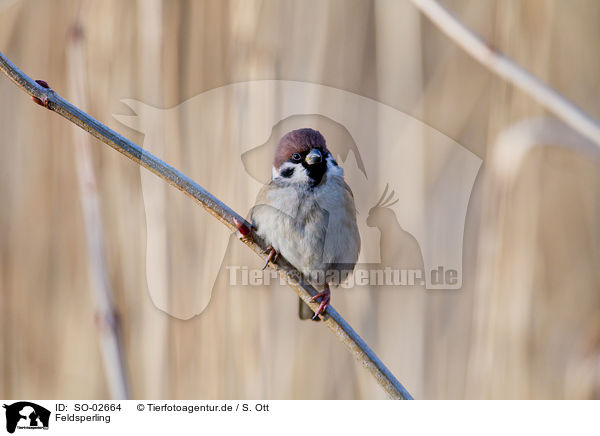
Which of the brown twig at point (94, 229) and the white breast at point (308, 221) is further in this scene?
the white breast at point (308, 221)

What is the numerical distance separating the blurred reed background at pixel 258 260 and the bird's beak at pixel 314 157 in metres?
0.23

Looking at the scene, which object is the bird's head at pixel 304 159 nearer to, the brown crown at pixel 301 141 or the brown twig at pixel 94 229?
the brown crown at pixel 301 141

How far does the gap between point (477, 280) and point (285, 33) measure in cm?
92

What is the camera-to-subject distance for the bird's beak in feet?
4.57

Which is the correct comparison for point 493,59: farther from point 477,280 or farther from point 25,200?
point 25,200

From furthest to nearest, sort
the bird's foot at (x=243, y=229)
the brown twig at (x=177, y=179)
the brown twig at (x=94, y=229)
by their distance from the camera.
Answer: the brown twig at (x=94, y=229) < the bird's foot at (x=243, y=229) < the brown twig at (x=177, y=179)

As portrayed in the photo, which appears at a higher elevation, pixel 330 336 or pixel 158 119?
pixel 158 119

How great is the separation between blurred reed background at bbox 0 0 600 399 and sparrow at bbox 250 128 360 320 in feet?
0.36

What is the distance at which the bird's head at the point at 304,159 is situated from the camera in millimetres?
1403

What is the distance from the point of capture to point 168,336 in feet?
5.52
